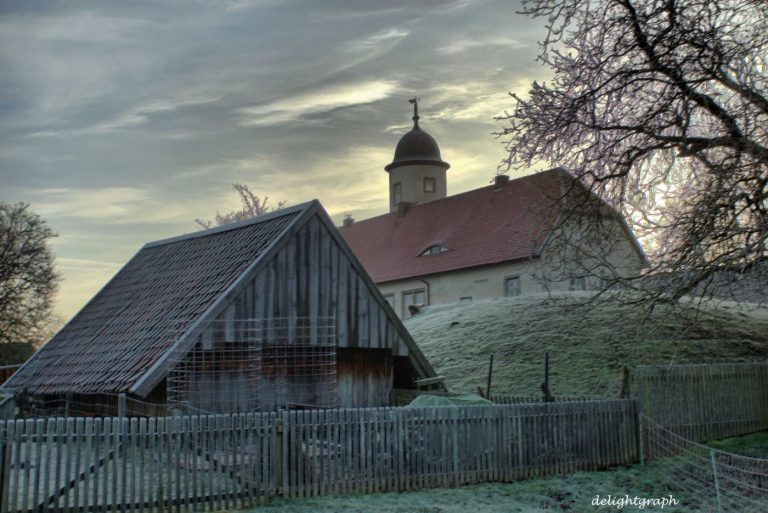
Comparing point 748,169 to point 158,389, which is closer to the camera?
point 158,389

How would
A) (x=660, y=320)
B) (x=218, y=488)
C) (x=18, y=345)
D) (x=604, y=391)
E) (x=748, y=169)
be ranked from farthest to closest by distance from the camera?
(x=18, y=345), (x=660, y=320), (x=604, y=391), (x=748, y=169), (x=218, y=488)

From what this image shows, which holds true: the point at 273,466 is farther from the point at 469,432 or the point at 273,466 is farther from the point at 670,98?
the point at 670,98

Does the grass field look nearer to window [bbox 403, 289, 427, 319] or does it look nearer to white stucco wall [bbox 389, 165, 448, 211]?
window [bbox 403, 289, 427, 319]

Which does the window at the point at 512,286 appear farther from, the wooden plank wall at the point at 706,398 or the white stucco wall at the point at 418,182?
the white stucco wall at the point at 418,182

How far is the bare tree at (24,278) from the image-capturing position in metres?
48.6

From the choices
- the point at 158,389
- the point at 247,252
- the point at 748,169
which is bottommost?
the point at 158,389

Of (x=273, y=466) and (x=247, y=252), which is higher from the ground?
(x=247, y=252)

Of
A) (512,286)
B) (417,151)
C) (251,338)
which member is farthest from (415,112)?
(251,338)

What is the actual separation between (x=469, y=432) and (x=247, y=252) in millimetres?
6466

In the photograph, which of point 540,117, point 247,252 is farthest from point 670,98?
point 247,252

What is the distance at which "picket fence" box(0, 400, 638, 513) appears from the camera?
1150 cm

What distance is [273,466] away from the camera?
12.9 m

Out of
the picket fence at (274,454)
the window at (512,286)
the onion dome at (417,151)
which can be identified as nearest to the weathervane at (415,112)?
the onion dome at (417,151)

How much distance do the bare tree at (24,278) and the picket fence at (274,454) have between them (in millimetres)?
38019
